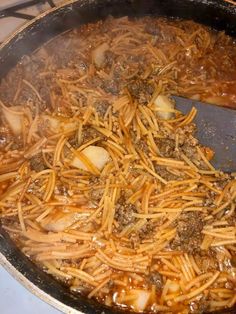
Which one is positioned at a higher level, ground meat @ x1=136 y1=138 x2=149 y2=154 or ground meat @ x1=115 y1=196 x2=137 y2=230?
ground meat @ x1=136 y1=138 x2=149 y2=154

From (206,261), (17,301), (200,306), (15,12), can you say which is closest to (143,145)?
(206,261)

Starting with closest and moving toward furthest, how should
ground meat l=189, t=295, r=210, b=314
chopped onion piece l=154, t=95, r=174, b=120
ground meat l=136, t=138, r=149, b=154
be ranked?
1. ground meat l=189, t=295, r=210, b=314
2. ground meat l=136, t=138, r=149, b=154
3. chopped onion piece l=154, t=95, r=174, b=120

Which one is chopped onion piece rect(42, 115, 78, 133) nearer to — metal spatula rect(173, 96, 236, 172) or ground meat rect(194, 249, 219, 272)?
metal spatula rect(173, 96, 236, 172)

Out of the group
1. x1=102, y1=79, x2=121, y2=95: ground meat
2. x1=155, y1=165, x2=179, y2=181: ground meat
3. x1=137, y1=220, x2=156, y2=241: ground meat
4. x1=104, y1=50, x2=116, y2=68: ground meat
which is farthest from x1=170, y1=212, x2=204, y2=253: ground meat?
x1=104, y1=50, x2=116, y2=68: ground meat

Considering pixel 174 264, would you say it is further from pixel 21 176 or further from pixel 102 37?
pixel 102 37

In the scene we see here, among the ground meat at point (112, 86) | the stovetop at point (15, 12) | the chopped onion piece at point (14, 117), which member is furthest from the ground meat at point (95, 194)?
the stovetop at point (15, 12)

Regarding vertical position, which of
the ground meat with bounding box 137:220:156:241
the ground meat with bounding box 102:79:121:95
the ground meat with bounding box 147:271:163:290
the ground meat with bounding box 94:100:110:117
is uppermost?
the ground meat with bounding box 102:79:121:95

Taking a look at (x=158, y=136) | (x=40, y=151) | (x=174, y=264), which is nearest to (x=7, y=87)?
(x=40, y=151)
